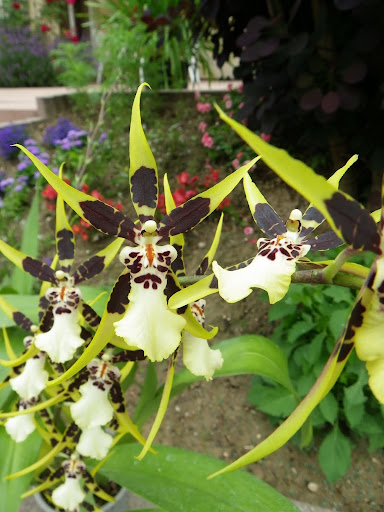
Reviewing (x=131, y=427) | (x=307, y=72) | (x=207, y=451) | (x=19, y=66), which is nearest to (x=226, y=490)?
(x=131, y=427)

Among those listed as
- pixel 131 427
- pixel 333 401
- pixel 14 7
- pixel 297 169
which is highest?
pixel 14 7

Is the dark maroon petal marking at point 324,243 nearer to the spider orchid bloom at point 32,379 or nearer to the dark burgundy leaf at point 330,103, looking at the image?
the spider orchid bloom at point 32,379

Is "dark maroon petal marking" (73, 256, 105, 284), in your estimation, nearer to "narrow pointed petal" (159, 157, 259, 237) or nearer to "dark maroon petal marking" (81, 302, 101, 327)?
"dark maroon petal marking" (81, 302, 101, 327)

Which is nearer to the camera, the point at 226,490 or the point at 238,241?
the point at 226,490

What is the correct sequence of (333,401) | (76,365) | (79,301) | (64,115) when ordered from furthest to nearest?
(64,115)
(333,401)
(79,301)
(76,365)

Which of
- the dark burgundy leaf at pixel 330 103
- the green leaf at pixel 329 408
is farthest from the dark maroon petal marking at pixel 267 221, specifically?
the dark burgundy leaf at pixel 330 103

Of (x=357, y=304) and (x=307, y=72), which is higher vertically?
(x=307, y=72)

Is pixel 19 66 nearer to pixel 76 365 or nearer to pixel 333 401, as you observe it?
pixel 333 401
